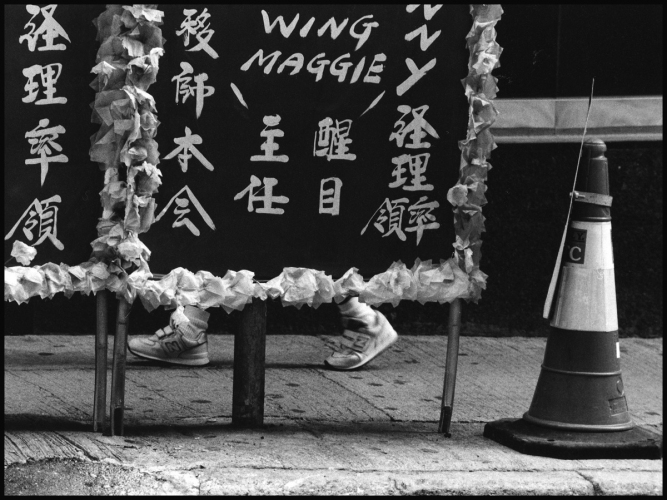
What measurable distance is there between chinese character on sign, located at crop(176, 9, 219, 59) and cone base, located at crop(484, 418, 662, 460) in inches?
76.4

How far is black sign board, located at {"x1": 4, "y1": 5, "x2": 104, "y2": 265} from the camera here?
4.14 meters

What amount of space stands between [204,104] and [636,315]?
11.6 feet

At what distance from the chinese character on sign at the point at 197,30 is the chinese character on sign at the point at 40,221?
0.77 metres

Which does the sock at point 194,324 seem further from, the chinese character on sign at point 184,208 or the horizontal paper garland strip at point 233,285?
the chinese character on sign at point 184,208

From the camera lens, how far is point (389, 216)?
4422 mm

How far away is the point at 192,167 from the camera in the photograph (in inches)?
169

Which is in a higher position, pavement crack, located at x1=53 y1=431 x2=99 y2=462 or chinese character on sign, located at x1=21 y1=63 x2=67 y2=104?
chinese character on sign, located at x1=21 y1=63 x2=67 y2=104

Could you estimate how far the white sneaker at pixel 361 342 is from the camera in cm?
585

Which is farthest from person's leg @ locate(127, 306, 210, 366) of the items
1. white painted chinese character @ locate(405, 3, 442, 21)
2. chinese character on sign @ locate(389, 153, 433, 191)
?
white painted chinese character @ locate(405, 3, 442, 21)

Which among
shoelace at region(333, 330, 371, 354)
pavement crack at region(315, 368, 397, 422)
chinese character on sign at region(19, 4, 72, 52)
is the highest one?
chinese character on sign at region(19, 4, 72, 52)

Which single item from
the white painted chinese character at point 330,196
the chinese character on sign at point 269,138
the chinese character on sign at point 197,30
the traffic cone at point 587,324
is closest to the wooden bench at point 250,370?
the traffic cone at point 587,324

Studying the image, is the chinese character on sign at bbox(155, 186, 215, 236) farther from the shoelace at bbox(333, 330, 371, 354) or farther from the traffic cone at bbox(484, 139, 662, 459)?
the shoelace at bbox(333, 330, 371, 354)

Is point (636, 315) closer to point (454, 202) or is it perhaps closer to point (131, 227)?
point (454, 202)

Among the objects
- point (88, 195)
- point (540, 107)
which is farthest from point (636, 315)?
point (88, 195)
